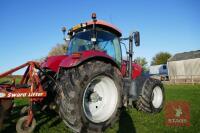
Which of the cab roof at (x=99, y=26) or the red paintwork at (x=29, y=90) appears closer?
the red paintwork at (x=29, y=90)

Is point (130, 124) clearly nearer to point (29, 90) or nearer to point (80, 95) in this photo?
point (80, 95)

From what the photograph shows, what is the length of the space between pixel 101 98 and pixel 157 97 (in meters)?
3.16

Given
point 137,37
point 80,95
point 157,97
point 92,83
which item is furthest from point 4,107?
point 157,97

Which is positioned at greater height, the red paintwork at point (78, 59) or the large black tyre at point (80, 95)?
the red paintwork at point (78, 59)

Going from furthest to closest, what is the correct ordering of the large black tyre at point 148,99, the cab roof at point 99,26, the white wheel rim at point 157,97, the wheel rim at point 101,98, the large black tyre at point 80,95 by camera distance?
the white wheel rim at point 157,97 → the large black tyre at point 148,99 → the cab roof at point 99,26 → the wheel rim at point 101,98 → the large black tyre at point 80,95

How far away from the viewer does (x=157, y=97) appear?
754 centimetres

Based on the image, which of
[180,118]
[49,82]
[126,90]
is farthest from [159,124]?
[49,82]

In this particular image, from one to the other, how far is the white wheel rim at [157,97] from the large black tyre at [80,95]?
2913mm

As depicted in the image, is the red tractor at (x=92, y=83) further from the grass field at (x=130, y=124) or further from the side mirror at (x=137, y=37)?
the grass field at (x=130, y=124)

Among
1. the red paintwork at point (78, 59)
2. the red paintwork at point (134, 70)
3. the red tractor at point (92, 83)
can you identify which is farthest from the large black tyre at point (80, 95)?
the red paintwork at point (134, 70)

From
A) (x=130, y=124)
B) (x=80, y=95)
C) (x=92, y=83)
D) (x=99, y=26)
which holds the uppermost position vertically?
(x=99, y=26)

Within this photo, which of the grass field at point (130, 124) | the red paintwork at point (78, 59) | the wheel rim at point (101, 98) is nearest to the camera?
the red paintwork at point (78, 59)

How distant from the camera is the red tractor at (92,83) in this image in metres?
4.16

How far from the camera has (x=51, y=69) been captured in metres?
5.53
